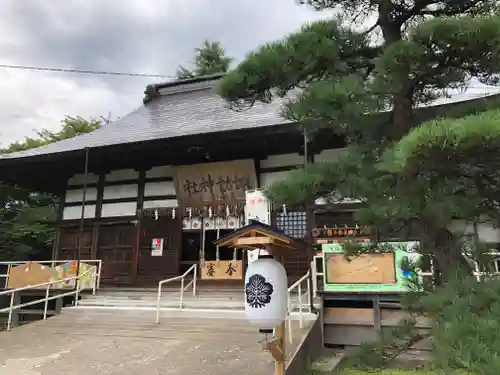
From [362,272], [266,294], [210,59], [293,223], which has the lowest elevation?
[266,294]

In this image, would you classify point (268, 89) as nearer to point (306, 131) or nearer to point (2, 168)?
point (306, 131)

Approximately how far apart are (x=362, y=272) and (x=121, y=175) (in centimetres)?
709

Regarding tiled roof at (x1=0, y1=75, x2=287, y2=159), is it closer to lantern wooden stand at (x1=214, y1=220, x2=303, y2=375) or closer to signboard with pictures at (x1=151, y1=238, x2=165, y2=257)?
signboard with pictures at (x1=151, y1=238, x2=165, y2=257)

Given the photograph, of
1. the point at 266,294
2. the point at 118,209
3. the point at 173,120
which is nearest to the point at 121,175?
the point at 118,209

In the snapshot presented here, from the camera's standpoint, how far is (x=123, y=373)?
4.52 metres

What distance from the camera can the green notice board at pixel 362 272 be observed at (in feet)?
20.3

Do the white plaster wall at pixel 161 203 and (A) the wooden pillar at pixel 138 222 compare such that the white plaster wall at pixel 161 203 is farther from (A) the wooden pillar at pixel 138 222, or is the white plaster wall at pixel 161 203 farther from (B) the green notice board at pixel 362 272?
(B) the green notice board at pixel 362 272

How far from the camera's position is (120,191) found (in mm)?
10812

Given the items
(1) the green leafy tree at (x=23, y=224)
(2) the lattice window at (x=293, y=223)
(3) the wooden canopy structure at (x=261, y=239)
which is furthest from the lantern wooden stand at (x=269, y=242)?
(1) the green leafy tree at (x=23, y=224)

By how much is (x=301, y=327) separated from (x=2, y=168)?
342 inches

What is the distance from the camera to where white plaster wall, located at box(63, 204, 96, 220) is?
10.9 m

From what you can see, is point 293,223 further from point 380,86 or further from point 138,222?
point 380,86

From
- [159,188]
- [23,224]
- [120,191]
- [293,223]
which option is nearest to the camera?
[293,223]

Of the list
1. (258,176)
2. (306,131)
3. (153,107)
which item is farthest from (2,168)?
(306,131)
